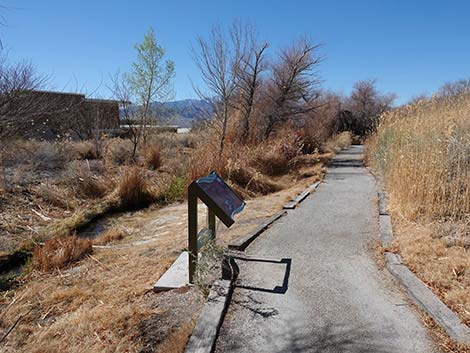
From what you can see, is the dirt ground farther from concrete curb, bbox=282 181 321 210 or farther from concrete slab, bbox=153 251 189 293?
concrete curb, bbox=282 181 321 210

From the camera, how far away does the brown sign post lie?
227 centimetres

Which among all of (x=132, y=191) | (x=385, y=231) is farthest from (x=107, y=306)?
(x=132, y=191)

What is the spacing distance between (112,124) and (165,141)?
3.46 m

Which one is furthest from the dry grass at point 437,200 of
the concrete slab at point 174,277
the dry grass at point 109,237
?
the dry grass at point 109,237

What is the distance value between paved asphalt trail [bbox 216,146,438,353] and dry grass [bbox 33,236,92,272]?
78.8 inches

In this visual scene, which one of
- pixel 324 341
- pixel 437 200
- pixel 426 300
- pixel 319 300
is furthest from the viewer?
pixel 437 200

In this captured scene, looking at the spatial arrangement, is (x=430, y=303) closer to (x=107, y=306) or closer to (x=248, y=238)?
(x=248, y=238)

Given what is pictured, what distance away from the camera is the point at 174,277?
8.45ft

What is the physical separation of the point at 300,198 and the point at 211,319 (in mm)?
3476

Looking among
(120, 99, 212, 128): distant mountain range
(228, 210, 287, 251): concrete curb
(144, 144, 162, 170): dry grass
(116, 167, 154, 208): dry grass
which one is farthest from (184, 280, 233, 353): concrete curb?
(120, 99, 212, 128): distant mountain range

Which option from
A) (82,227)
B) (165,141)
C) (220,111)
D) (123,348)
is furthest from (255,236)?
(165,141)

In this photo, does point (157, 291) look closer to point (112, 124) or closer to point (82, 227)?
point (82, 227)

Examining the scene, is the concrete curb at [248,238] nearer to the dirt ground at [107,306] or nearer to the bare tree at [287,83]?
the dirt ground at [107,306]

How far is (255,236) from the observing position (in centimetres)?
353
